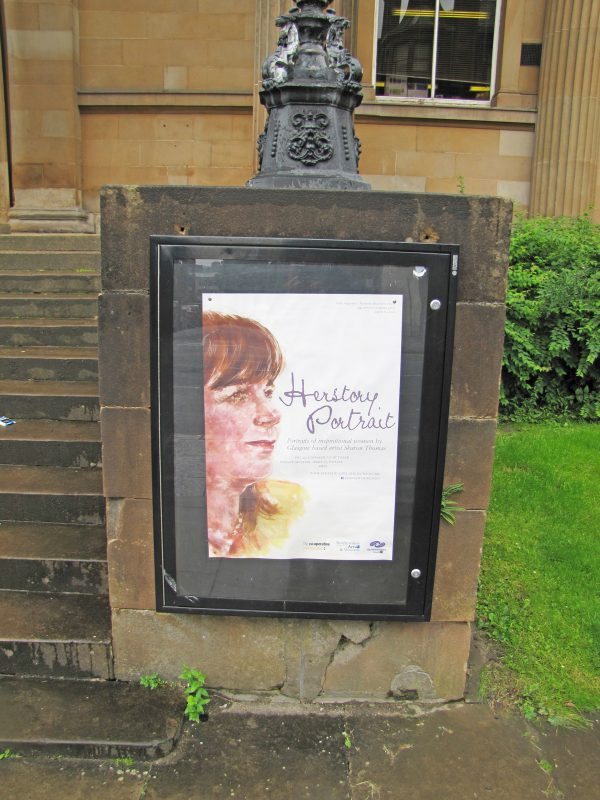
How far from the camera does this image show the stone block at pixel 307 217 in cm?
272

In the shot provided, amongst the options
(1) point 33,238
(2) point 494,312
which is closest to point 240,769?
(2) point 494,312

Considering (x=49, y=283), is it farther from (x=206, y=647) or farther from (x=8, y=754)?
(x=8, y=754)

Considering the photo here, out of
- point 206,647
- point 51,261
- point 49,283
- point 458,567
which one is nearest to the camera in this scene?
point 458,567

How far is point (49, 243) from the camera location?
7.54 m

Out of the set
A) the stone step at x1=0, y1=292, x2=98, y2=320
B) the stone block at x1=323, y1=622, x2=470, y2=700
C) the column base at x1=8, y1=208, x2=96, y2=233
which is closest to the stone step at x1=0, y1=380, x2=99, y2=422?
the stone step at x1=0, y1=292, x2=98, y2=320

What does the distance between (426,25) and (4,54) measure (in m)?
6.19

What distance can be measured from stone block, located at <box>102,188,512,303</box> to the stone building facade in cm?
687

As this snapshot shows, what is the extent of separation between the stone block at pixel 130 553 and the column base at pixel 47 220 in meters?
6.94

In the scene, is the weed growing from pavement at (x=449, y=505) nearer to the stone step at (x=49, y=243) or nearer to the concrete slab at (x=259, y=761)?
the concrete slab at (x=259, y=761)

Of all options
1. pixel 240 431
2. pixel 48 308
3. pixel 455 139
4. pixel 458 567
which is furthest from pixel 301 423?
pixel 455 139

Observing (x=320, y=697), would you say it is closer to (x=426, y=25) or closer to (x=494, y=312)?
(x=494, y=312)

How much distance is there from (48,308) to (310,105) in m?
3.94

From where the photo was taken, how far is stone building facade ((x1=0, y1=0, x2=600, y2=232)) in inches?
362

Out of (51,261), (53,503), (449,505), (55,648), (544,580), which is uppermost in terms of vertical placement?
(51,261)
